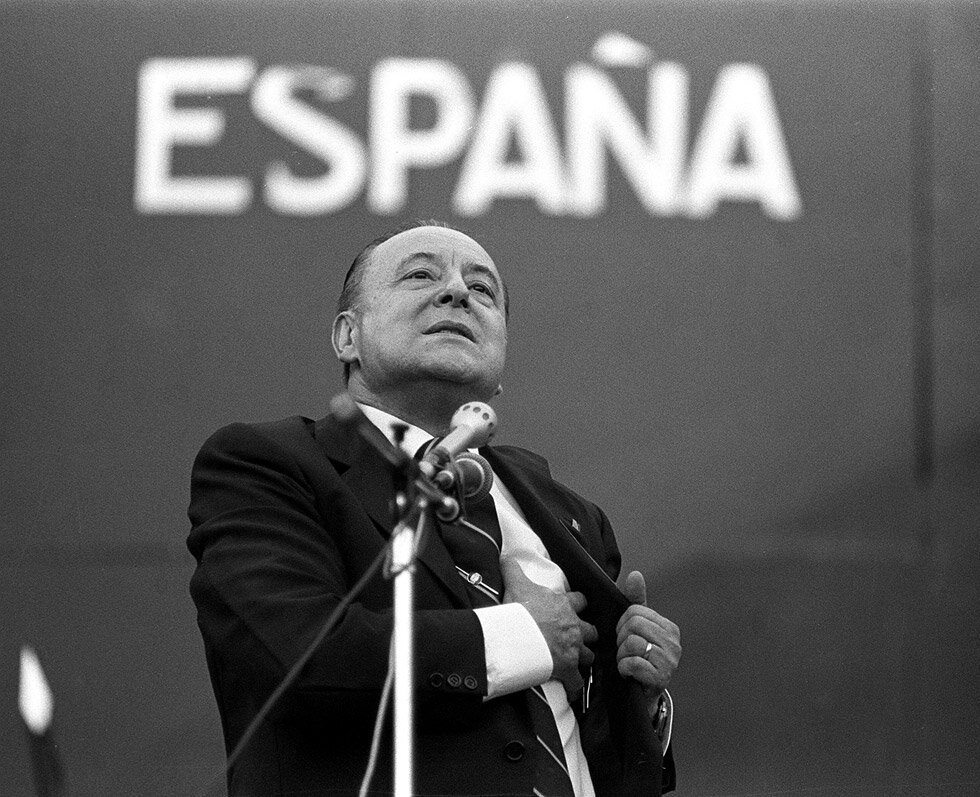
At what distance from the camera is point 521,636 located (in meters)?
2.26

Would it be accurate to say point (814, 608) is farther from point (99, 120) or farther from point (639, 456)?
point (99, 120)

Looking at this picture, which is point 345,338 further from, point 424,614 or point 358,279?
point 424,614

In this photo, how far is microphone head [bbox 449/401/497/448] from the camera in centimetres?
204

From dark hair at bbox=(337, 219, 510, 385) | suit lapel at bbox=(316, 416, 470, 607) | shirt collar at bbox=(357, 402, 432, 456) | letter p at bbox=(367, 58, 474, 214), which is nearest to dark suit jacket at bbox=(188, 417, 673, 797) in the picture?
suit lapel at bbox=(316, 416, 470, 607)

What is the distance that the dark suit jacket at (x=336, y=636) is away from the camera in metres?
2.17

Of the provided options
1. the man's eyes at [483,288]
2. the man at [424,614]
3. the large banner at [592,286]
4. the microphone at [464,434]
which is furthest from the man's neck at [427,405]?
the large banner at [592,286]

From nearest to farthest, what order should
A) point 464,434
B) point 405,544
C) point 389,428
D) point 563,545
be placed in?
1. point 405,544
2. point 464,434
3. point 563,545
4. point 389,428

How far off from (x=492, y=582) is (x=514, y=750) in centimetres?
27

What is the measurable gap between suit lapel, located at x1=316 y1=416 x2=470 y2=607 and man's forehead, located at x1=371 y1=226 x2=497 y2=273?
39cm

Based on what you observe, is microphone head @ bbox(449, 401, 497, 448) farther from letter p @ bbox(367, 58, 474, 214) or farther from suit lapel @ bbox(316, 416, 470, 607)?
letter p @ bbox(367, 58, 474, 214)

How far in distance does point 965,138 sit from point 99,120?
223 centimetres

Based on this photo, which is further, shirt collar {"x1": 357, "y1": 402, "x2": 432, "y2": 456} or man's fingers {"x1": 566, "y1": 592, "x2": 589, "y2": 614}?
shirt collar {"x1": 357, "y1": 402, "x2": 432, "y2": 456}

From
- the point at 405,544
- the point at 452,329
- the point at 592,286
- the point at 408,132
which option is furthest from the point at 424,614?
the point at 408,132

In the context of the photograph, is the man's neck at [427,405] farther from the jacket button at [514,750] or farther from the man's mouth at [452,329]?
the jacket button at [514,750]
